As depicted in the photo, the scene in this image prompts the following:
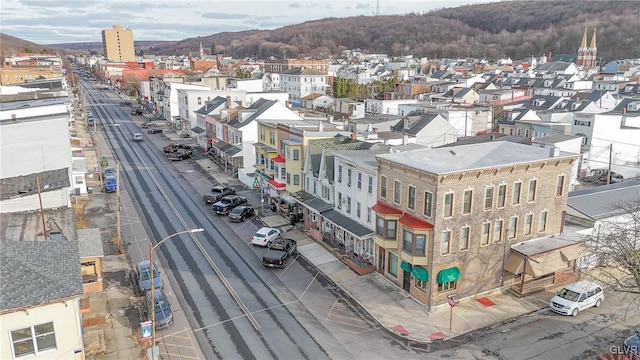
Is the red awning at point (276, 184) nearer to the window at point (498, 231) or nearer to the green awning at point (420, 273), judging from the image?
the green awning at point (420, 273)

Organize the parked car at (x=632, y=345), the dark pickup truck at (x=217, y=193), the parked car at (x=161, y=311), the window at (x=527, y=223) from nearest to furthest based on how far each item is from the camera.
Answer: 1. the parked car at (x=632, y=345)
2. the parked car at (x=161, y=311)
3. the window at (x=527, y=223)
4. the dark pickup truck at (x=217, y=193)

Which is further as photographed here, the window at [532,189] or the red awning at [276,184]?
the red awning at [276,184]

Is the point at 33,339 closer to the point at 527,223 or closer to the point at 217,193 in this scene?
the point at 527,223

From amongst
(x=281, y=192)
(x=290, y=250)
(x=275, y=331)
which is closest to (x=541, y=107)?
(x=281, y=192)

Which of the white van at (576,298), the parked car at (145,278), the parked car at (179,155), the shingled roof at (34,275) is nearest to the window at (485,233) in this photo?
the white van at (576,298)

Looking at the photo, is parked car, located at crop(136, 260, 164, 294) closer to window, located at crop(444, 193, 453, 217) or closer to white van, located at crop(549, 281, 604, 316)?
window, located at crop(444, 193, 453, 217)
